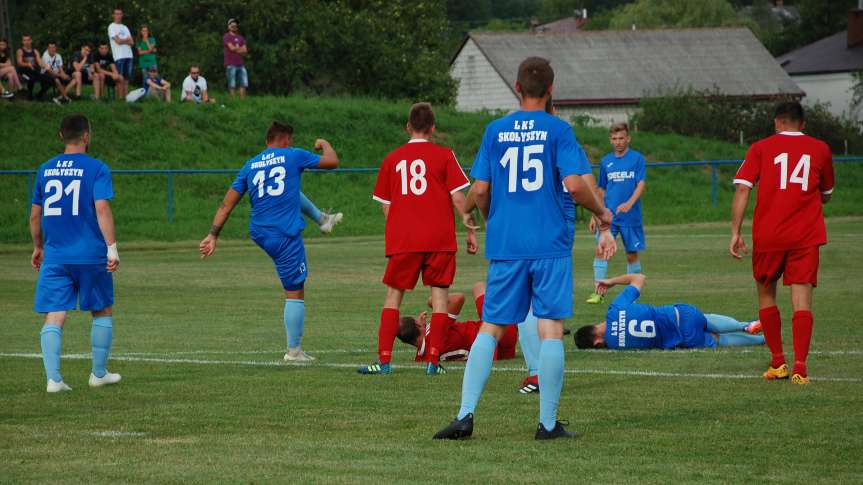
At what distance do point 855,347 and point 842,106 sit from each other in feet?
277

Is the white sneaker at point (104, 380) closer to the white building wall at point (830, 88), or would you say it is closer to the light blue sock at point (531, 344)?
the light blue sock at point (531, 344)

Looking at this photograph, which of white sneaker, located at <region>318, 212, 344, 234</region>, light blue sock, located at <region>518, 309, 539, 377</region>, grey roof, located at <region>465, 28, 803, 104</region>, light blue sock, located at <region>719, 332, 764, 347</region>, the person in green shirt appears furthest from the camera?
grey roof, located at <region>465, 28, 803, 104</region>

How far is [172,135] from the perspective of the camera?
40750mm

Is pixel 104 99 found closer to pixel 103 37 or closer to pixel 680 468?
pixel 103 37

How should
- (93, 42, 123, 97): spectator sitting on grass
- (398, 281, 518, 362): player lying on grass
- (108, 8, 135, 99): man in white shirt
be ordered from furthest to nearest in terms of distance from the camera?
(93, 42, 123, 97): spectator sitting on grass
(108, 8, 135, 99): man in white shirt
(398, 281, 518, 362): player lying on grass

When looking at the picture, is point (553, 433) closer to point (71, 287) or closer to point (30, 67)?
point (71, 287)

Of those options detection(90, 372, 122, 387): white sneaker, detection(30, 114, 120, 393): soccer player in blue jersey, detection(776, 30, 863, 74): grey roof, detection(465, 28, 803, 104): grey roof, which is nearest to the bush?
detection(465, 28, 803, 104): grey roof

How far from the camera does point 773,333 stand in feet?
35.3

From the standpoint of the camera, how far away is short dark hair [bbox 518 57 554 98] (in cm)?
810

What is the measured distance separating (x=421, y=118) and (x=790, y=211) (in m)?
2.97

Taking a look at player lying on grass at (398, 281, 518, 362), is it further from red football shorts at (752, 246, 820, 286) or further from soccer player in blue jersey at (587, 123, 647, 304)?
soccer player in blue jersey at (587, 123, 647, 304)

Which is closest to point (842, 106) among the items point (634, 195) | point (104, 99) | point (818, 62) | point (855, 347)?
point (818, 62)

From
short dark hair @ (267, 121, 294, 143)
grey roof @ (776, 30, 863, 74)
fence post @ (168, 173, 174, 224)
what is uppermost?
grey roof @ (776, 30, 863, 74)

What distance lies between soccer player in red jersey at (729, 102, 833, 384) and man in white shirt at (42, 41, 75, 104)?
28875 mm
